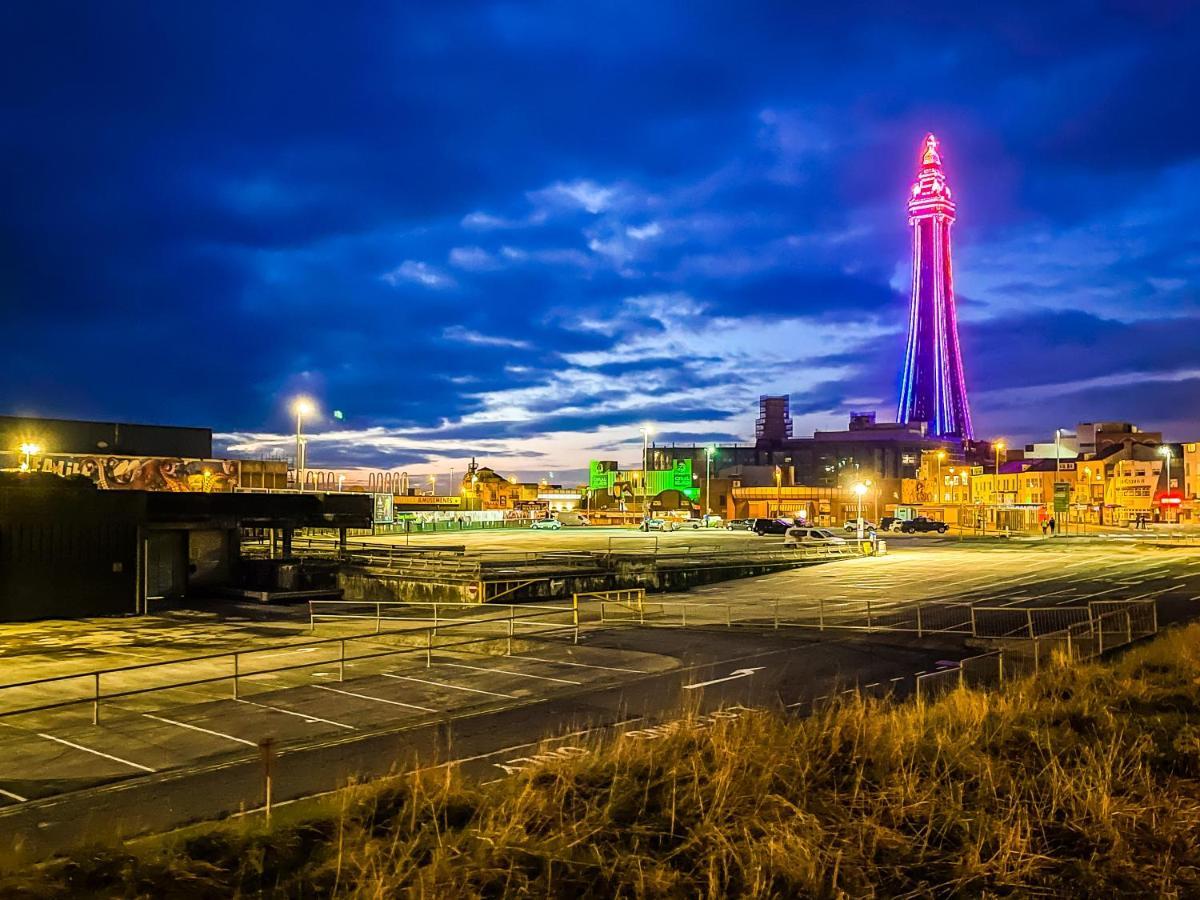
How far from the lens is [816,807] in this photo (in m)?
9.13

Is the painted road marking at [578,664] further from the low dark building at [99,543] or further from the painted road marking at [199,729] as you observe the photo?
the low dark building at [99,543]

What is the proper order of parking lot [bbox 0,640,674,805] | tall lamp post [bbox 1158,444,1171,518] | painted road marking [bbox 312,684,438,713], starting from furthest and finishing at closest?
tall lamp post [bbox 1158,444,1171,518], painted road marking [bbox 312,684,438,713], parking lot [bbox 0,640,674,805]

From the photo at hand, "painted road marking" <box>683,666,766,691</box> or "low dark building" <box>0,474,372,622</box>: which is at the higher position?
"low dark building" <box>0,474,372,622</box>

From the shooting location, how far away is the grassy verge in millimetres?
7484

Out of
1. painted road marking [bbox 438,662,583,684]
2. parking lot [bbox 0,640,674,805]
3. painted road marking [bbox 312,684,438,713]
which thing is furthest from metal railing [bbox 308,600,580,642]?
painted road marking [bbox 312,684,438,713]

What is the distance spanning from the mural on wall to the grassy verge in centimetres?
5540

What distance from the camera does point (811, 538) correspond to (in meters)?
62.5

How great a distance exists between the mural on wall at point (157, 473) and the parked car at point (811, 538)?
39213mm

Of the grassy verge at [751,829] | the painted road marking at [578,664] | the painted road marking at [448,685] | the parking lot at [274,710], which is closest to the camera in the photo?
the grassy verge at [751,829]

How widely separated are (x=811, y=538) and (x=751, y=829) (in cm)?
5572

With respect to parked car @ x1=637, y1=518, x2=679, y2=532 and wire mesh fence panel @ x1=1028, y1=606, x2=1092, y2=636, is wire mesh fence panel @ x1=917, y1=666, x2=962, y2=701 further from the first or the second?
parked car @ x1=637, y1=518, x2=679, y2=532

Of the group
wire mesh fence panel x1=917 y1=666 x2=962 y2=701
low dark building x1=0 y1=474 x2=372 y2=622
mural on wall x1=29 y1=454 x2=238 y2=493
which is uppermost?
mural on wall x1=29 y1=454 x2=238 y2=493

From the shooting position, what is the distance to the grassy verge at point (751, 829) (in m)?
7.48

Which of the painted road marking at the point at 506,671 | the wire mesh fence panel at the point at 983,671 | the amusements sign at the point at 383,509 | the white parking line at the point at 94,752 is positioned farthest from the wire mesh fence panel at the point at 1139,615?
the amusements sign at the point at 383,509
